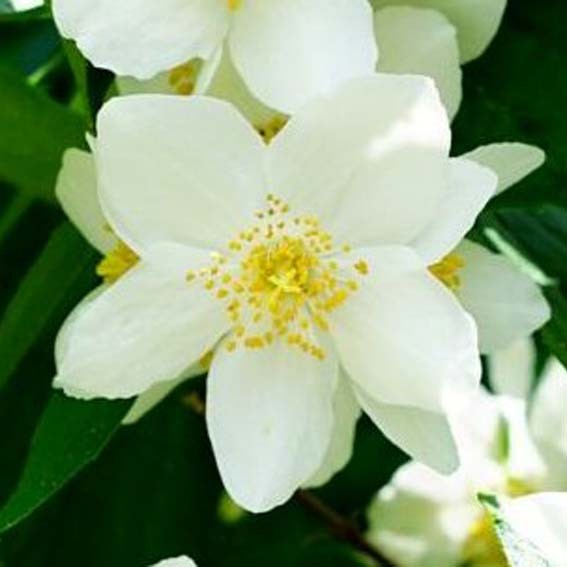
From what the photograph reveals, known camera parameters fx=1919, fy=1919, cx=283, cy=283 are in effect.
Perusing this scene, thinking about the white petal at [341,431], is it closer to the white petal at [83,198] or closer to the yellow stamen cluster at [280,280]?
the yellow stamen cluster at [280,280]

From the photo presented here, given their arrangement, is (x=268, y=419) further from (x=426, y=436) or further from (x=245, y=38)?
(x=245, y=38)

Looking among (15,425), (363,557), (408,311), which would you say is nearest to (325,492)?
(363,557)

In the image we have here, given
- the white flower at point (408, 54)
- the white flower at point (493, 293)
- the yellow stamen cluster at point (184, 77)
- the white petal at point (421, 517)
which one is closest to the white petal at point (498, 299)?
the white flower at point (493, 293)

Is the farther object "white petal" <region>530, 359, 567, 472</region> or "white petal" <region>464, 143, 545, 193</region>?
"white petal" <region>530, 359, 567, 472</region>

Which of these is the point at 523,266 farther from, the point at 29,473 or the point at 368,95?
the point at 29,473

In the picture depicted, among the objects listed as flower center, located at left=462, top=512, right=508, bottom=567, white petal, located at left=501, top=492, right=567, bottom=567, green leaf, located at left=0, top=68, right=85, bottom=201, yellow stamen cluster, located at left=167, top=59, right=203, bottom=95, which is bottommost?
flower center, located at left=462, top=512, right=508, bottom=567

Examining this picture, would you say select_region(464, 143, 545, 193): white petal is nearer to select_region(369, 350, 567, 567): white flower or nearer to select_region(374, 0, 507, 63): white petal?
select_region(374, 0, 507, 63): white petal

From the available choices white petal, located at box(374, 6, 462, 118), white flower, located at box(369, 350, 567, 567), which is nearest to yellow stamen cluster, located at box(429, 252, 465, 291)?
white petal, located at box(374, 6, 462, 118)
